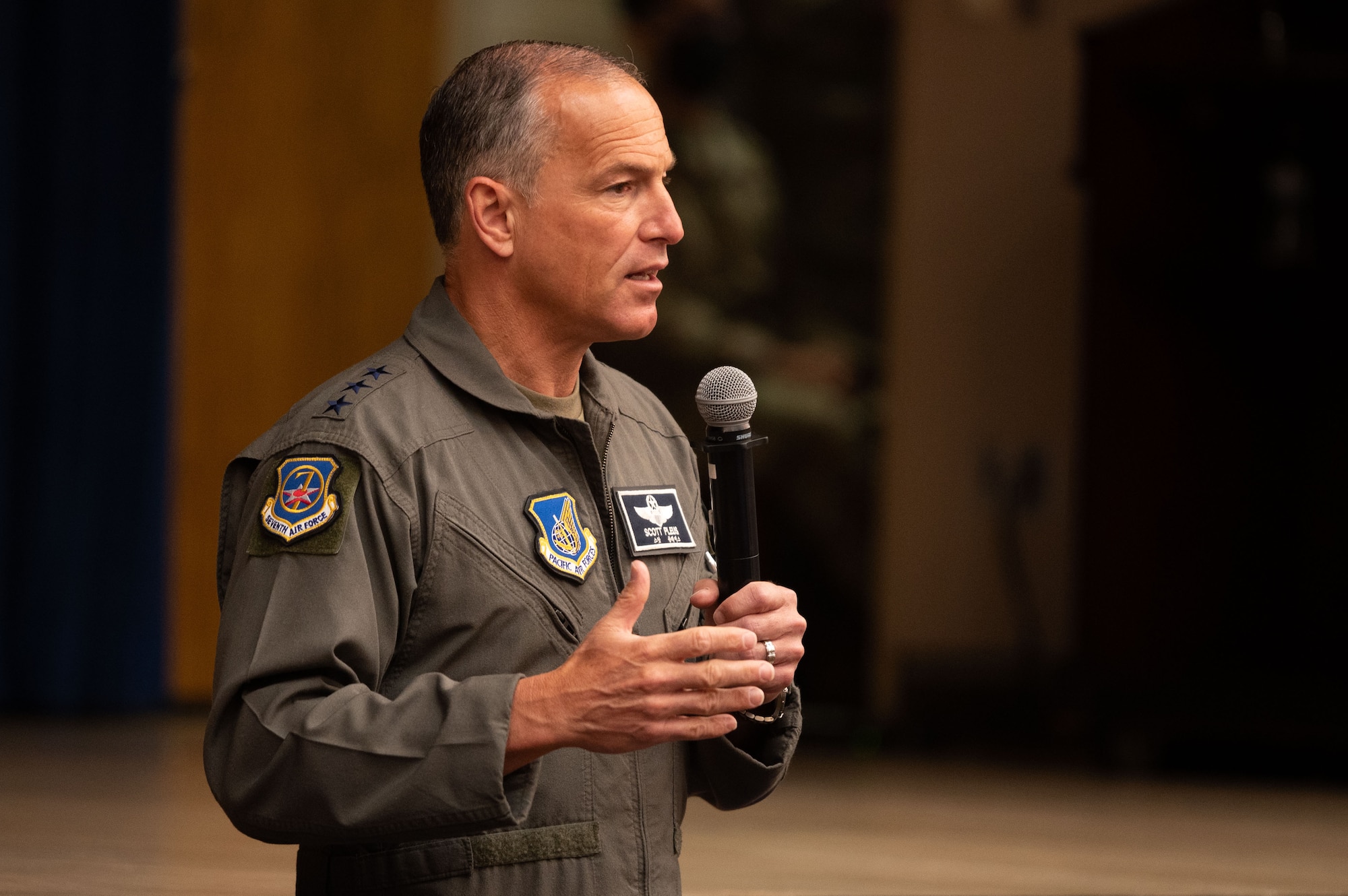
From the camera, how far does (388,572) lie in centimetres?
135

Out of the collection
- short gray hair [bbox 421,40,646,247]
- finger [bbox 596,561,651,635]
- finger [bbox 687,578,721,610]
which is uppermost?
short gray hair [bbox 421,40,646,247]

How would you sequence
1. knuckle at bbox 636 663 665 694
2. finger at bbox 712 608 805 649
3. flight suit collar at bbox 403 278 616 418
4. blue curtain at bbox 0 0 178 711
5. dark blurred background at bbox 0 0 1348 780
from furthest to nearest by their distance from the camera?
blue curtain at bbox 0 0 178 711, dark blurred background at bbox 0 0 1348 780, flight suit collar at bbox 403 278 616 418, finger at bbox 712 608 805 649, knuckle at bbox 636 663 665 694

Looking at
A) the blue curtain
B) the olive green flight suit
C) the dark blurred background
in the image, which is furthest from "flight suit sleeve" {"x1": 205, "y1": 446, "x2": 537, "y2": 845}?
the blue curtain

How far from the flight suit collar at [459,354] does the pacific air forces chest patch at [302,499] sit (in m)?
0.19

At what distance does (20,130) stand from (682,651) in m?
4.82

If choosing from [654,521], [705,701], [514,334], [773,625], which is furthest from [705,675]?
[514,334]

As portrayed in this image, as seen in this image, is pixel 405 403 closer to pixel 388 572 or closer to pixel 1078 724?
pixel 388 572

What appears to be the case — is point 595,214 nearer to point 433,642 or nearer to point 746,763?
point 433,642

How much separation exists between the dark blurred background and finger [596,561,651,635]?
3.85 metres

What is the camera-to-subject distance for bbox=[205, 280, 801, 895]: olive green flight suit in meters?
1.25

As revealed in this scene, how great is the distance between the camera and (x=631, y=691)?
122cm

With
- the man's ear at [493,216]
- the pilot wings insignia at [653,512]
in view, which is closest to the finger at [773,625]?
the pilot wings insignia at [653,512]

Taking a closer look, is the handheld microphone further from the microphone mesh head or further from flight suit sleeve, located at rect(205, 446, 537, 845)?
flight suit sleeve, located at rect(205, 446, 537, 845)

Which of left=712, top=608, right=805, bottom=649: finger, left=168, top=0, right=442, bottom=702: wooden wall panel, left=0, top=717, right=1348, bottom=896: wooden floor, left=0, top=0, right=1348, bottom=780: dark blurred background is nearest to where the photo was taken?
left=712, top=608, right=805, bottom=649: finger
